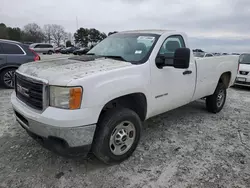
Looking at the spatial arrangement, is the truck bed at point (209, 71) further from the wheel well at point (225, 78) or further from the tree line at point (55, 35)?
the tree line at point (55, 35)

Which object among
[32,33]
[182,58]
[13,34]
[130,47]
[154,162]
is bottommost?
[154,162]

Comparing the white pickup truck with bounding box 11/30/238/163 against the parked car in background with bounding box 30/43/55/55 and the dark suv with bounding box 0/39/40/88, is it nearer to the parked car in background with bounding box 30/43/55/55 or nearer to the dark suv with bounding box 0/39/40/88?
the dark suv with bounding box 0/39/40/88

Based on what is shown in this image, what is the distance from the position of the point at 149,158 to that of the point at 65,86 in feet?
5.37

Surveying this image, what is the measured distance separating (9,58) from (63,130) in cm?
598

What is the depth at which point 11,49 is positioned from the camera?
721 cm

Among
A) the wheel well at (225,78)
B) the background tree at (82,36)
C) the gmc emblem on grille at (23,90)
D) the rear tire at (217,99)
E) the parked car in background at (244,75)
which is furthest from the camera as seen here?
the background tree at (82,36)

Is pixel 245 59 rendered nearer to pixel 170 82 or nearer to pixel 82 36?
pixel 170 82

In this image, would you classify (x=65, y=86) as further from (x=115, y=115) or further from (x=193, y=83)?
(x=193, y=83)

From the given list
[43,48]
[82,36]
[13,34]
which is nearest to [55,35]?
[82,36]

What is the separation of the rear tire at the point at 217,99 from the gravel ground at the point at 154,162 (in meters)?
0.80

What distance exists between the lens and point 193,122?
454 cm

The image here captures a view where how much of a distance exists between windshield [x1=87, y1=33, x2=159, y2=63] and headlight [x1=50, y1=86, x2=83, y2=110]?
1.15 meters

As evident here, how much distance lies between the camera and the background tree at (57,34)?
7994cm

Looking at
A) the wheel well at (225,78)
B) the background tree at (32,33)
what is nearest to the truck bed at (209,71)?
the wheel well at (225,78)
